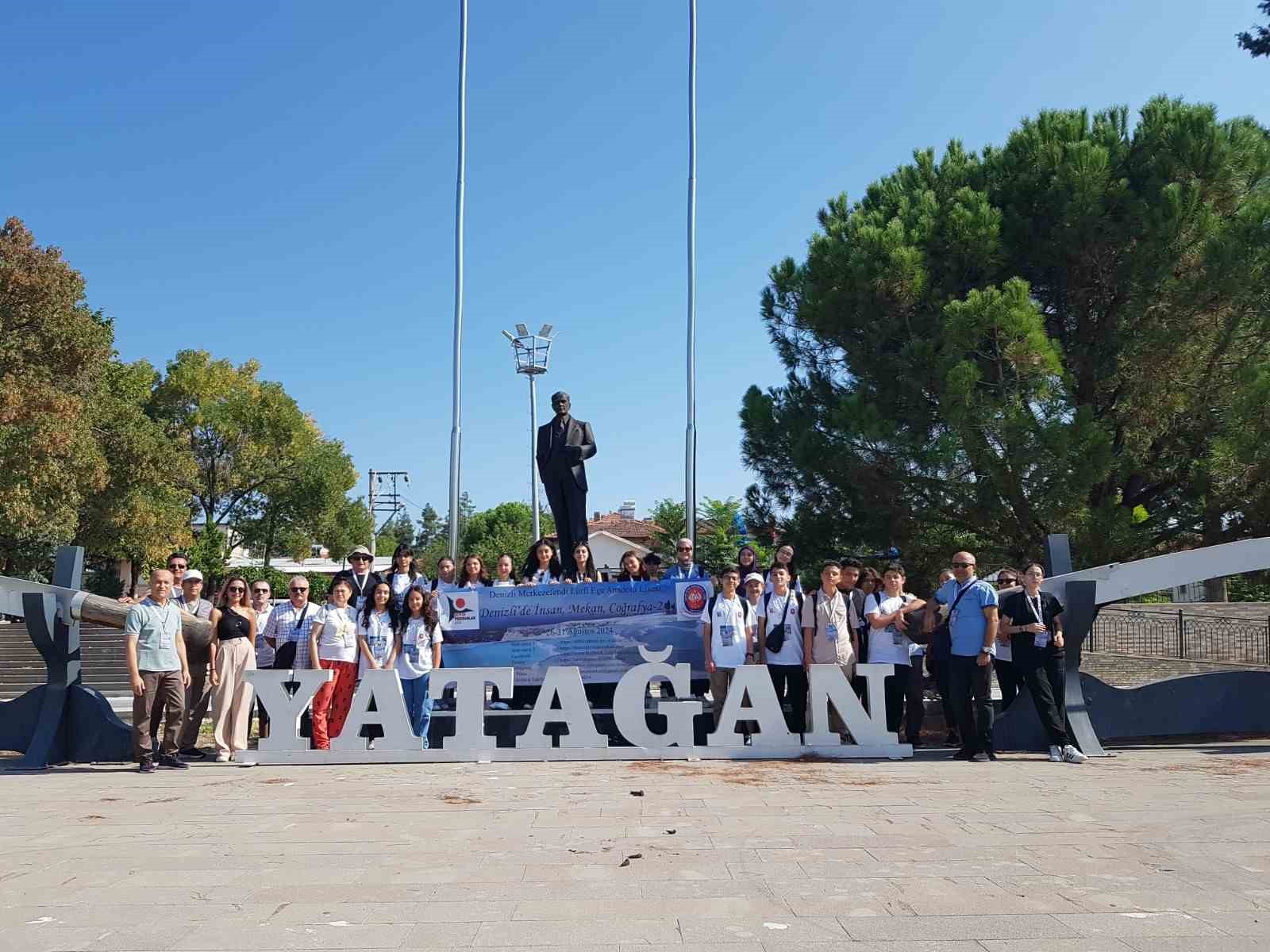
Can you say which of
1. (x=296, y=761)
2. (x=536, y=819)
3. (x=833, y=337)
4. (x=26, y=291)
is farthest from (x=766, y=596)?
(x=26, y=291)

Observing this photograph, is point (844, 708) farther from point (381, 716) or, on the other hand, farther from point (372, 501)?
point (372, 501)

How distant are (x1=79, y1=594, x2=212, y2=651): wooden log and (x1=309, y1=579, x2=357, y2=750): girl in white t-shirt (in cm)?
95

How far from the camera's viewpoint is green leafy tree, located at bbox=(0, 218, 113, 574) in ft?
73.4

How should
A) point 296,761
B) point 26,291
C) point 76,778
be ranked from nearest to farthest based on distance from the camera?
point 76,778
point 296,761
point 26,291

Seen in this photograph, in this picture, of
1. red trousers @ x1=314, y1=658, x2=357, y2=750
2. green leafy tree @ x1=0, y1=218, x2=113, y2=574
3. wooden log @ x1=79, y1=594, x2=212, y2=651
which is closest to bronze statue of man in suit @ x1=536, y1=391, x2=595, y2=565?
red trousers @ x1=314, y1=658, x2=357, y2=750

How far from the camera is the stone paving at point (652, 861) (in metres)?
4.02

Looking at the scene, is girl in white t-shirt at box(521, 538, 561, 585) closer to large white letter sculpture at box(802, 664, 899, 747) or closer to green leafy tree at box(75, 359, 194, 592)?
large white letter sculpture at box(802, 664, 899, 747)

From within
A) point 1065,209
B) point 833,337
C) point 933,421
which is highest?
point 1065,209

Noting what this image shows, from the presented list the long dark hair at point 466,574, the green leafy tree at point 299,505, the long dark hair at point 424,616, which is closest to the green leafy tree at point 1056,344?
the long dark hair at point 466,574

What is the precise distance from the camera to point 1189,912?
418cm

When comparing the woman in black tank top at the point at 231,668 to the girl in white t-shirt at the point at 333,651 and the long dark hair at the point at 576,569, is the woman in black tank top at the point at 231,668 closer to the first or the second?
the girl in white t-shirt at the point at 333,651

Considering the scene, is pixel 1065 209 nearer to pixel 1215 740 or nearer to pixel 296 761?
pixel 1215 740

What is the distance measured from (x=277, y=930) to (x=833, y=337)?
16209 millimetres

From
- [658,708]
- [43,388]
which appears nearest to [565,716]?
[658,708]
